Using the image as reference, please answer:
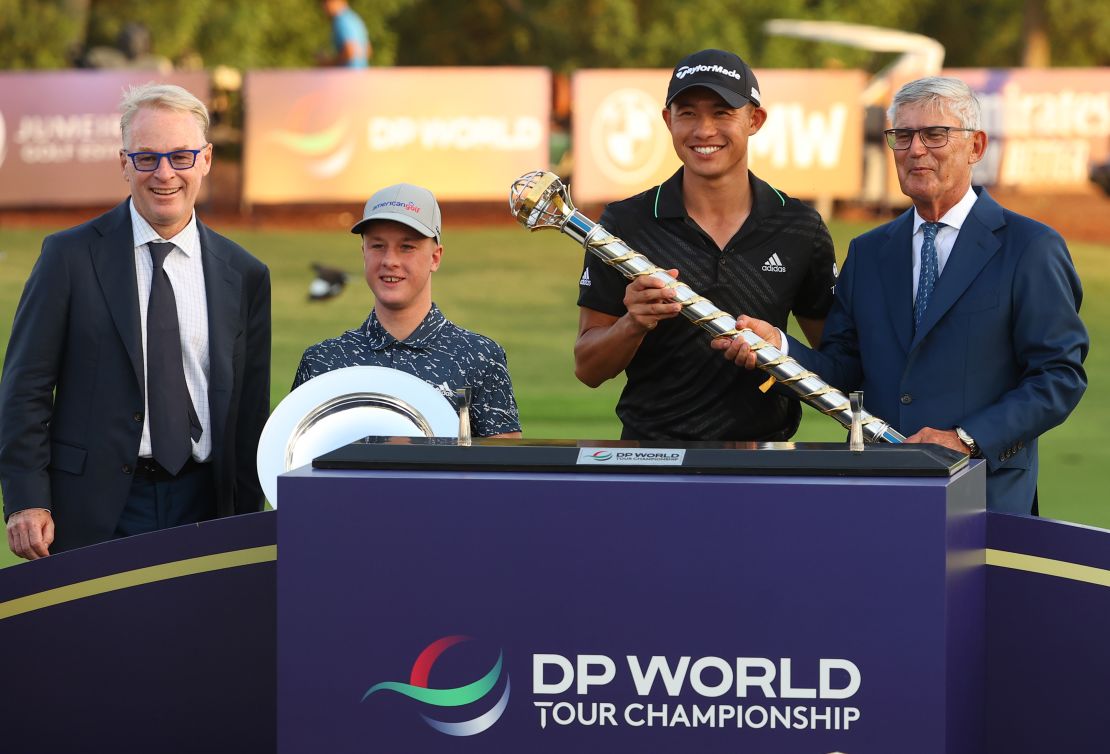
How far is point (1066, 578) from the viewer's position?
116 inches

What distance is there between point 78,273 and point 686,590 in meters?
1.82

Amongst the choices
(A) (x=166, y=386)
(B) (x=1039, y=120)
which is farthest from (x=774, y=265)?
(B) (x=1039, y=120)

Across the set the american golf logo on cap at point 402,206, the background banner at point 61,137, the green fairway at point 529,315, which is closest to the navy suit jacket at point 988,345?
the american golf logo on cap at point 402,206

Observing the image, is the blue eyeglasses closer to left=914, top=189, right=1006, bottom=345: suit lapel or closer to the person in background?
left=914, top=189, right=1006, bottom=345: suit lapel

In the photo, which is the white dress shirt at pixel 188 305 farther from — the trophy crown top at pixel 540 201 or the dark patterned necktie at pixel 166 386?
the trophy crown top at pixel 540 201

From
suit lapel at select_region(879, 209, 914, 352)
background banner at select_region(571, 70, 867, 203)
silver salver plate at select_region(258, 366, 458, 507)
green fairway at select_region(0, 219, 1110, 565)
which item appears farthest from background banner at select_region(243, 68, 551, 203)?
silver salver plate at select_region(258, 366, 458, 507)

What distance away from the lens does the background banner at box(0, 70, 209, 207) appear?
57.4 ft

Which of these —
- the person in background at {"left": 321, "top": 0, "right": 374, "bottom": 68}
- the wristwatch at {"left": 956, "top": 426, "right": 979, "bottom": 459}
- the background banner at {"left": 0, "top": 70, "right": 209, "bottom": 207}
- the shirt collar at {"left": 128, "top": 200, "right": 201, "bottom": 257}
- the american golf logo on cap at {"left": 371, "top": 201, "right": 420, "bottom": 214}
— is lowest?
the wristwatch at {"left": 956, "top": 426, "right": 979, "bottom": 459}

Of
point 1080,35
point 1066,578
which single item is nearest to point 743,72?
point 1066,578

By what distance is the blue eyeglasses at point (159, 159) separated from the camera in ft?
12.6

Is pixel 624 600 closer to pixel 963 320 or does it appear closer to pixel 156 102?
pixel 963 320

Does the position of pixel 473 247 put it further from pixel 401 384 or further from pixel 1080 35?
pixel 1080 35

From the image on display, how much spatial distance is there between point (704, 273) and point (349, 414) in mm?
1005

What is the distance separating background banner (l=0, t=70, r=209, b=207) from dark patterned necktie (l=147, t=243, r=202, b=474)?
46.4 ft
